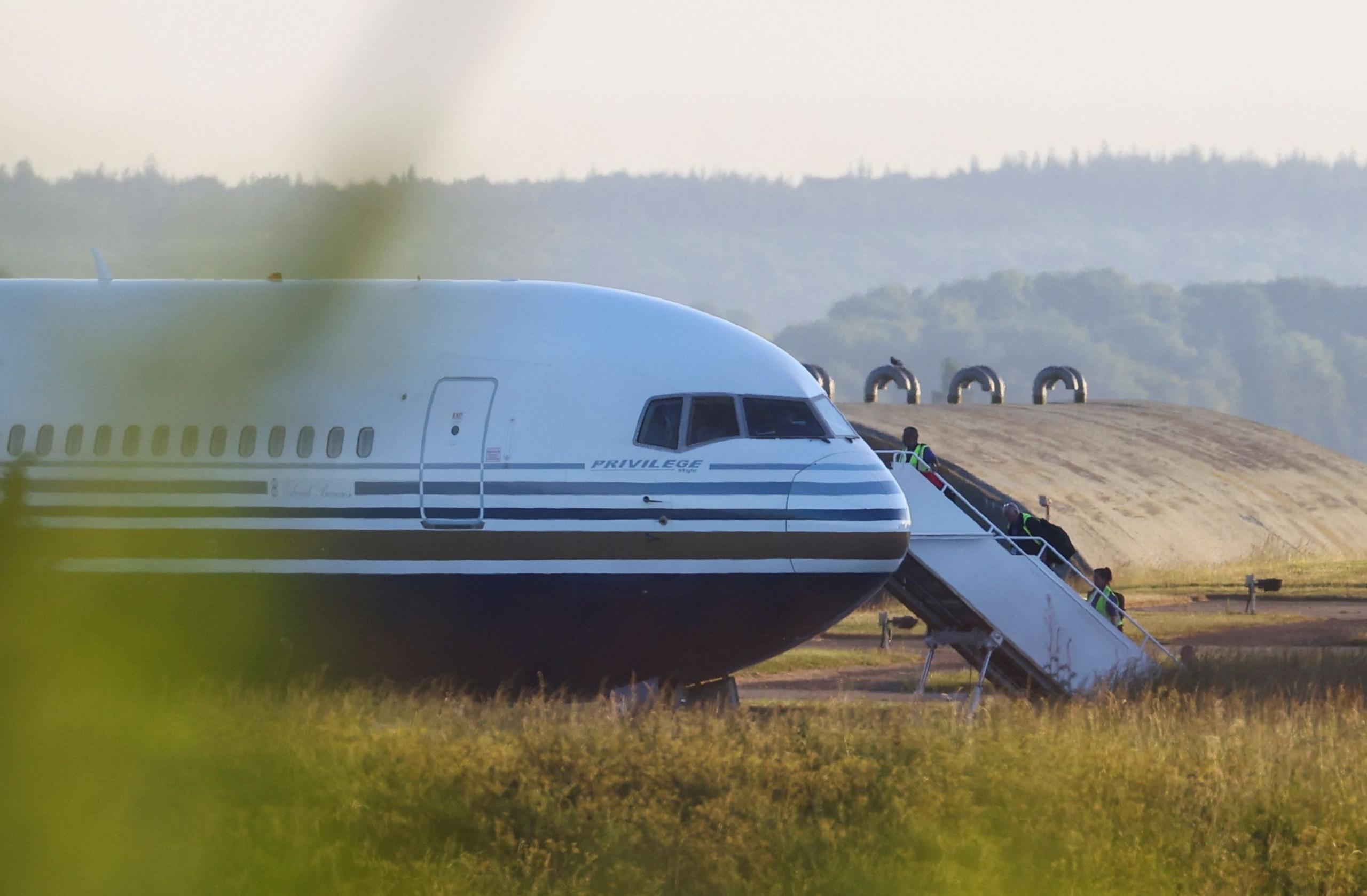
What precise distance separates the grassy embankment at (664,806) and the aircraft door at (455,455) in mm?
2987

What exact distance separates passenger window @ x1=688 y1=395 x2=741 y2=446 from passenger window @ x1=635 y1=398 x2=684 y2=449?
0.44 feet

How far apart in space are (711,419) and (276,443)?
5.06 metres

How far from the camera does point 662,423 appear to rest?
2136 cm

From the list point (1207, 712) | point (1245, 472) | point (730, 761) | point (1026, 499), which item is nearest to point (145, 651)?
point (730, 761)

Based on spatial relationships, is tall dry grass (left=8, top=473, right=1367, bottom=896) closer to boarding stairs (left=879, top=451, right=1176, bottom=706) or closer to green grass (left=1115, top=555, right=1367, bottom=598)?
boarding stairs (left=879, top=451, right=1176, bottom=706)

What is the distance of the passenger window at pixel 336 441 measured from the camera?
2209 cm

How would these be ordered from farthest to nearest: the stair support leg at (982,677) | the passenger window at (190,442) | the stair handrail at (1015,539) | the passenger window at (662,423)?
the stair handrail at (1015,539), the stair support leg at (982,677), the passenger window at (190,442), the passenger window at (662,423)

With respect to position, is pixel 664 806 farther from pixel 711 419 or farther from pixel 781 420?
pixel 781 420

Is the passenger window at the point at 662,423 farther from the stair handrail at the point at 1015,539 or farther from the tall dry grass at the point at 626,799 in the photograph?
the stair handrail at the point at 1015,539

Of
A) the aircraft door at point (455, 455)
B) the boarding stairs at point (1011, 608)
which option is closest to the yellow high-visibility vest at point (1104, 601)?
the boarding stairs at point (1011, 608)

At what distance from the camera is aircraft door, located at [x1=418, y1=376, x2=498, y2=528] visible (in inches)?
841

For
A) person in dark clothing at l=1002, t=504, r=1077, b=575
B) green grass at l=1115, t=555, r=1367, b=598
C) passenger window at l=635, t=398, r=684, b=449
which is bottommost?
green grass at l=1115, t=555, r=1367, b=598

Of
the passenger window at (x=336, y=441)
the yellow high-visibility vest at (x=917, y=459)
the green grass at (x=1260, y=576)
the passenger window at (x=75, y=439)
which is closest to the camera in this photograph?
the passenger window at (x=336, y=441)

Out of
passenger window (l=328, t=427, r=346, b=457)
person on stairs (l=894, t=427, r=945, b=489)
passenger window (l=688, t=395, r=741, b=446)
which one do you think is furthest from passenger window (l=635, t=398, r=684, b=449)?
person on stairs (l=894, t=427, r=945, b=489)
